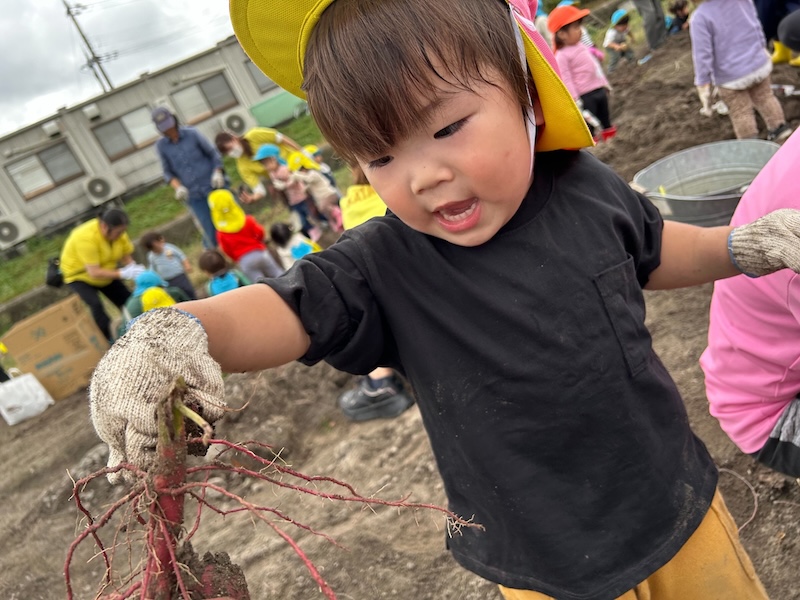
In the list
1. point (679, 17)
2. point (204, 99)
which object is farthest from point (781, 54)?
point (204, 99)

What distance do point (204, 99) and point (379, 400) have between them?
2056 cm

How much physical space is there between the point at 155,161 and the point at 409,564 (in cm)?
2154

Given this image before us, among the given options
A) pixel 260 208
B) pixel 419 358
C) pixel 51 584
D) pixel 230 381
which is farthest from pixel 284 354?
pixel 260 208

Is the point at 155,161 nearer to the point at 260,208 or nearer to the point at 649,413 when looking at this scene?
the point at 260,208

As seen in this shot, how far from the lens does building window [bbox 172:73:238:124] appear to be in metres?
21.1

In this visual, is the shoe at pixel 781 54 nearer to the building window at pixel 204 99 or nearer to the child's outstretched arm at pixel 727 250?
the child's outstretched arm at pixel 727 250

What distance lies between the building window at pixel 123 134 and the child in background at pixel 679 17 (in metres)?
16.7

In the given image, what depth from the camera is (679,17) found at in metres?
10.0

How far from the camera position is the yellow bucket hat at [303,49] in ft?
3.39

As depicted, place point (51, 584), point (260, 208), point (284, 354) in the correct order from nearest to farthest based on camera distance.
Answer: point (284, 354)
point (51, 584)
point (260, 208)

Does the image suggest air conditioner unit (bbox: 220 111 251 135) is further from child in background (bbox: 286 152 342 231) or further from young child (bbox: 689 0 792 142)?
young child (bbox: 689 0 792 142)

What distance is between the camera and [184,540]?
0.92 metres

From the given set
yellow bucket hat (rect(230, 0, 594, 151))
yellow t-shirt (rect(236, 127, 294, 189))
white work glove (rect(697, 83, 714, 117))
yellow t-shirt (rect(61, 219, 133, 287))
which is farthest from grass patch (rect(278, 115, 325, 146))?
yellow bucket hat (rect(230, 0, 594, 151))

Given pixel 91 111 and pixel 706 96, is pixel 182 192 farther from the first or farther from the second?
pixel 91 111
